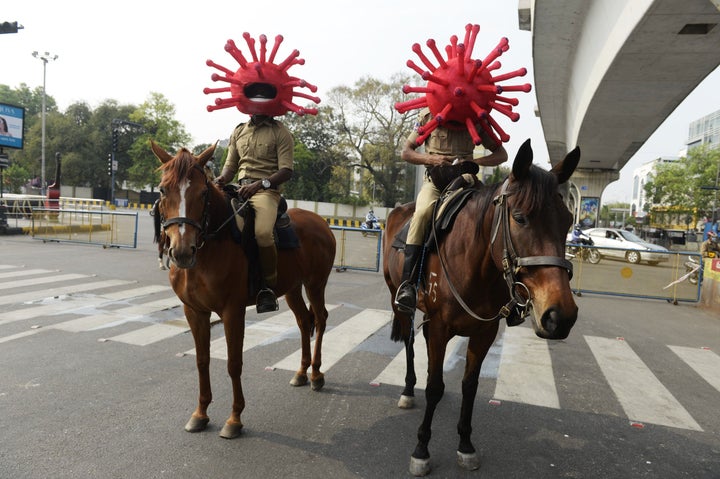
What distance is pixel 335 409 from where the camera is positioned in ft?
14.8

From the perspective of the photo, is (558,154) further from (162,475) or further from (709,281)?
(162,475)

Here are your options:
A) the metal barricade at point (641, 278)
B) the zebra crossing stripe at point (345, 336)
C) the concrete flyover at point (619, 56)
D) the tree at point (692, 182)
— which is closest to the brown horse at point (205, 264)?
the zebra crossing stripe at point (345, 336)

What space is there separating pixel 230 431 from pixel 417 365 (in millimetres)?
2744

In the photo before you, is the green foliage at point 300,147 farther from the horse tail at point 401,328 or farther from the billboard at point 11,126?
the horse tail at point 401,328

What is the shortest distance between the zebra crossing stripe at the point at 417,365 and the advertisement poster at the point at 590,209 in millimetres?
35315

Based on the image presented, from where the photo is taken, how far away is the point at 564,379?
5684 mm

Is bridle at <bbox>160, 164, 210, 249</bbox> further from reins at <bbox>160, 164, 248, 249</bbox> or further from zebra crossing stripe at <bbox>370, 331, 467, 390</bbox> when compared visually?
zebra crossing stripe at <bbox>370, 331, 467, 390</bbox>

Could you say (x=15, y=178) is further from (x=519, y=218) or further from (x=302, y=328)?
(x=519, y=218)

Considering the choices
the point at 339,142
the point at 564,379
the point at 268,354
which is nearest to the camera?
the point at 564,379

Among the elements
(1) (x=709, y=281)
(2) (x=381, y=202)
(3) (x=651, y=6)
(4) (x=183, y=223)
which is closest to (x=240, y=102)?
(4) (x=183, y=223)

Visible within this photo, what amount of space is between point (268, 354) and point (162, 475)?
2.83m

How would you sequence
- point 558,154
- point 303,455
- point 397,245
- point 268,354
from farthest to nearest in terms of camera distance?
point 558,154
point 268,354
point 397,245
point 303,455

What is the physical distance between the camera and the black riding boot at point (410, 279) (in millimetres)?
3922

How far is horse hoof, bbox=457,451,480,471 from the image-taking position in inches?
139
